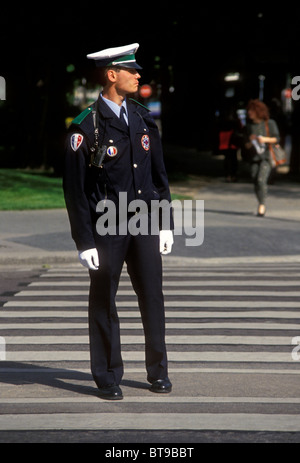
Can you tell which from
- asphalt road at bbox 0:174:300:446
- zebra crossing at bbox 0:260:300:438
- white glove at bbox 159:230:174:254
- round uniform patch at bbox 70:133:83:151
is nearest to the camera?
asphalt road at bbox 0:174:300:446

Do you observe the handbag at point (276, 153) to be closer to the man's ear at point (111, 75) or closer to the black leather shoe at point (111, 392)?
the man's ear at point (111, 75)

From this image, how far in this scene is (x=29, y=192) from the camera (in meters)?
20.0

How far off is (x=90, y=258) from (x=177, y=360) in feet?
4.79

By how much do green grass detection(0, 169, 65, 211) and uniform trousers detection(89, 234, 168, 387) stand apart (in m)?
11.9

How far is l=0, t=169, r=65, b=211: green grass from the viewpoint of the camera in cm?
1798

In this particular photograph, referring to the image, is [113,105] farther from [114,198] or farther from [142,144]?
[114,198]

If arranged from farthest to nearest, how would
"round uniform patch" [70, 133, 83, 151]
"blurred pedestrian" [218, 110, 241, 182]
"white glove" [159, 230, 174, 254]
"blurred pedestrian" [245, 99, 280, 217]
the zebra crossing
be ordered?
"blurred pedestrian" [218, 110, 241, 182] → "blurred pedestrian" [245, 99, 280, 217] → "white glove" [159, 230, 174, 254] → "round uniform patch" [70, 133, 83, 151] → the zebra crossing

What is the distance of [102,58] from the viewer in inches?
231

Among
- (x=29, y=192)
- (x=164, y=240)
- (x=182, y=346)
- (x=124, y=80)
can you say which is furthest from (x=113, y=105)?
(x=29, y=192)

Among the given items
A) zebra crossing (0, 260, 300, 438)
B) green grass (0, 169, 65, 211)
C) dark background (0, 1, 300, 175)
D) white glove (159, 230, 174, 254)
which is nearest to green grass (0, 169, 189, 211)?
green grass (0, 169, 65, 211)

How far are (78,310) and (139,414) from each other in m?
3.27

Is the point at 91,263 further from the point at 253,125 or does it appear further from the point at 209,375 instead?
the point at 253,125

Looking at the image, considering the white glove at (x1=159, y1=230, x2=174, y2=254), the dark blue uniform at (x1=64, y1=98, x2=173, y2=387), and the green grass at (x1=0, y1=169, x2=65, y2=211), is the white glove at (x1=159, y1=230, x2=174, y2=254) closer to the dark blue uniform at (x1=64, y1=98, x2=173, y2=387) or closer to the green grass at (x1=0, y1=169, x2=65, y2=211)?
the dark blue uniform at (x1=64, y1=98, x2=173, y2=387)
